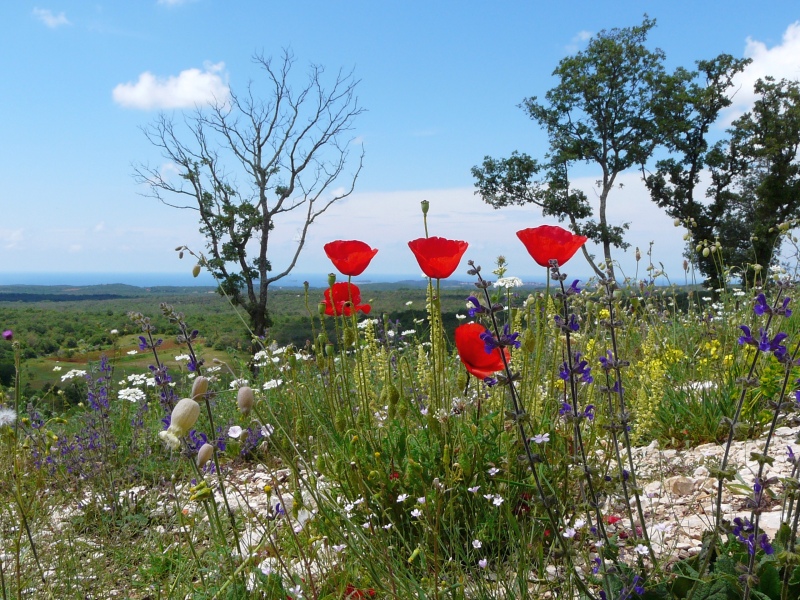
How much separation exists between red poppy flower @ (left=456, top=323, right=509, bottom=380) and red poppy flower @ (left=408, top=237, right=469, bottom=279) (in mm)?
235

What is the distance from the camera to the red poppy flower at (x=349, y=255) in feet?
7.57

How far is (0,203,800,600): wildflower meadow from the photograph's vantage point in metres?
1.52

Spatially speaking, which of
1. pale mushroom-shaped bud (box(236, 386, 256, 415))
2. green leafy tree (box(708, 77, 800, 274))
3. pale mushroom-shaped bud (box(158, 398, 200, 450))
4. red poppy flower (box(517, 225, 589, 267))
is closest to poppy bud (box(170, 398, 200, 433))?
pale mushroom-shaped bud (box(158, 398, 200, 450))

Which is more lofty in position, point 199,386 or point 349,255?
point 349,255

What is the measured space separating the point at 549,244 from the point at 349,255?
30.8 inches

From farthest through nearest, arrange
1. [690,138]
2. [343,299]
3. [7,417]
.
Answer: [690,138] < [343,299] < [7,417]

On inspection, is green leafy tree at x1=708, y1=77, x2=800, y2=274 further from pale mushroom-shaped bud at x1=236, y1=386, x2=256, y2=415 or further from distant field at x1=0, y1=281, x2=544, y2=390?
pale mushroom-shaped bud at x1=236, y1=386, x2=256, y2=415

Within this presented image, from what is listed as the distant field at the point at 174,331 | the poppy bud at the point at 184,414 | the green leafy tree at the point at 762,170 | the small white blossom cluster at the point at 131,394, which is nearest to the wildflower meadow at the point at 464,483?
the poppy bud at the point at 184,414

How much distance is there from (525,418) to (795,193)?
26773 millimetres

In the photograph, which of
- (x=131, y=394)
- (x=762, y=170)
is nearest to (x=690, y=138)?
(x=762, y=170)

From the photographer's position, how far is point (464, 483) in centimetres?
227

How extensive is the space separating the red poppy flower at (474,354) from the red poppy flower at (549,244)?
0.37 metres

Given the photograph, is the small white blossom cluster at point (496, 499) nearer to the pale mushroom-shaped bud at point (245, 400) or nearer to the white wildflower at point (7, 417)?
the pale mushroom-shaped bud at point (245, 400)

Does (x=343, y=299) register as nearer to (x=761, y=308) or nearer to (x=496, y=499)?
(x=496, y=499)
